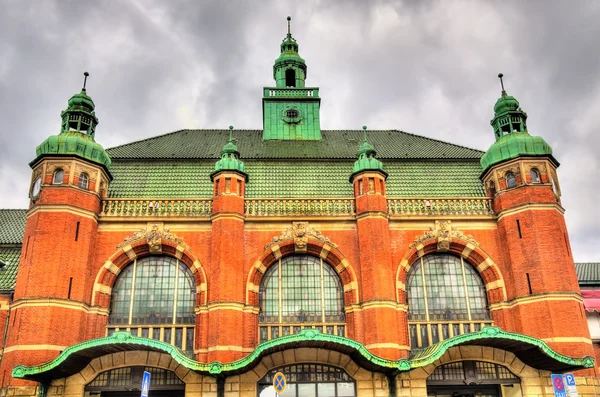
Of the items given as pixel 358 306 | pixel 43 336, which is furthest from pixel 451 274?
pixel 43 336

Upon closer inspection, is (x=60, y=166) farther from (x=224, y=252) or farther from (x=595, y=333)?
(x=595, y=333)

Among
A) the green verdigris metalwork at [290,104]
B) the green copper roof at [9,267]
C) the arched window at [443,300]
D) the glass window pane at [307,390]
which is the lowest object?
the glass window pane at [307,390]

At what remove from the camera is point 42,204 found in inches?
993

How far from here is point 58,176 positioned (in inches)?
1033

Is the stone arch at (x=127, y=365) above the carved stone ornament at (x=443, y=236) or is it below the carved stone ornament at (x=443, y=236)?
below

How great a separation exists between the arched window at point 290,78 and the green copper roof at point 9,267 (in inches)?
899

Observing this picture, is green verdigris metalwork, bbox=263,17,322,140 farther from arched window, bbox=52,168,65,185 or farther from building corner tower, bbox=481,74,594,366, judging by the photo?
arched window, bbox=52,168,65,185

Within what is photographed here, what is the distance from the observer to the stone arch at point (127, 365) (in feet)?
76.2

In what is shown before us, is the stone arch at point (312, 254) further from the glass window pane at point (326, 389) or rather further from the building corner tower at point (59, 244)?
the building corner tower at point (59, 244)

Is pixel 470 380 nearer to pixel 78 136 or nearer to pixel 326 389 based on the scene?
pixel 326 389

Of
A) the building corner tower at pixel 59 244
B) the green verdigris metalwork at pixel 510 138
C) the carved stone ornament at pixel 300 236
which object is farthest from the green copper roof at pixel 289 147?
the carved stone ornament at pixel 300 236

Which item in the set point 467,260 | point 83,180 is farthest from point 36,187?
point 467,260

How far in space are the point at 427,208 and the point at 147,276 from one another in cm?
1419

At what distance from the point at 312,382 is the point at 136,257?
1029cm
